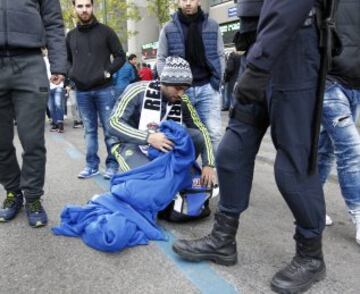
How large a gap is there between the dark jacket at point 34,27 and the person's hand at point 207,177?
1.27m

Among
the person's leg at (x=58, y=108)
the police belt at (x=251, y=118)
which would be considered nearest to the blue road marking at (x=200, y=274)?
the police belt at (x=251, y=118)

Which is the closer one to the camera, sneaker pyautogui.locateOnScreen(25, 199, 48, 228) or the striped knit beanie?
sneaker pyautogui.locateOnScreen(25, 199, 48, 228)

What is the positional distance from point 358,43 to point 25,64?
214 cm

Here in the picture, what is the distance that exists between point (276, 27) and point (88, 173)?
11.0 ft

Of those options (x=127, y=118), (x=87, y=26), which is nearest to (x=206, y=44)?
(x=127, y=118)

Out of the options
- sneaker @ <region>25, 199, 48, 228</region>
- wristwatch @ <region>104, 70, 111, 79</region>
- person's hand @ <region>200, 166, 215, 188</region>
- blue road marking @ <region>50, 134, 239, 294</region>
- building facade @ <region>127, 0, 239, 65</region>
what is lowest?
blue road marking @ <region>50, 134, 239, 294</region>

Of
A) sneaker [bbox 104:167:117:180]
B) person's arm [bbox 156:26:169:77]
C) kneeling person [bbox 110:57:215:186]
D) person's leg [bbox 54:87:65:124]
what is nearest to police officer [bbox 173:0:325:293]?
kneeling person [bbox 110:57:215:186]

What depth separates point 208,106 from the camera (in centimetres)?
426

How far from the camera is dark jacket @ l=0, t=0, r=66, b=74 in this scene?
308cm

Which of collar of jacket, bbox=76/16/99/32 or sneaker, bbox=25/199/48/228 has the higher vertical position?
collar of jacket, bbox=76/16/99/32

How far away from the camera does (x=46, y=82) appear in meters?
3.31

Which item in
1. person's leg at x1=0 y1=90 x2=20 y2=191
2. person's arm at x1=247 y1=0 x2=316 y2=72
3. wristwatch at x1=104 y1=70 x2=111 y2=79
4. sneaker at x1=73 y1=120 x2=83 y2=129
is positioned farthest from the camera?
sneaker at x1=73 y1=120 x2=83 y2=129

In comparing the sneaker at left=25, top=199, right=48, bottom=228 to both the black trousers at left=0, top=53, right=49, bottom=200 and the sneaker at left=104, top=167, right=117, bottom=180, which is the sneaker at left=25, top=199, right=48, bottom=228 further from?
the sneaker at left=104, top=167, right=117, bottom=180

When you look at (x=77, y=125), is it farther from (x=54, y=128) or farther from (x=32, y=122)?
(x=32, y=122)
